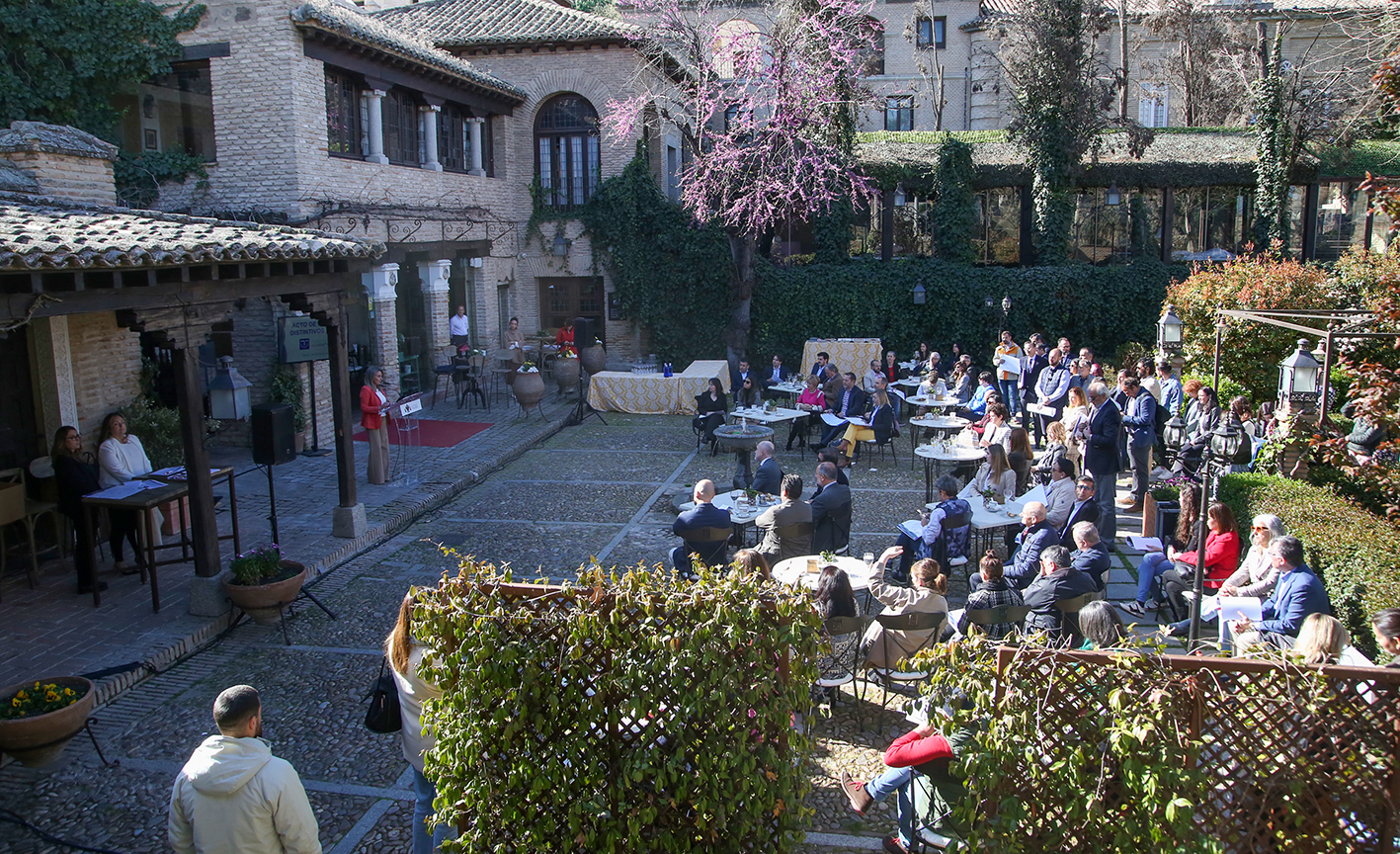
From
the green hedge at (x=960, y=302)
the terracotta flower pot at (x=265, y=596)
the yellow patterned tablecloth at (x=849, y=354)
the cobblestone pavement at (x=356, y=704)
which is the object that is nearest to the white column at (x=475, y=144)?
the green hedge at (x=960, y=302)

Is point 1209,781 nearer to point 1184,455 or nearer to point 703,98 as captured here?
point 1184,455

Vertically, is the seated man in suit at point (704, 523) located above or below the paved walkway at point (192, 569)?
above

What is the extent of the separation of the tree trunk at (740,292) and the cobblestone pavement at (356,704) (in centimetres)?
996

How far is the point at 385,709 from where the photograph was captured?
543cm

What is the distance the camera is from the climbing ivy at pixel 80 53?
14445mm

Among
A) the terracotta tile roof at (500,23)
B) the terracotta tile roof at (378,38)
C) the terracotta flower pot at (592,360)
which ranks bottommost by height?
the terracotta flower pot at (592,360)

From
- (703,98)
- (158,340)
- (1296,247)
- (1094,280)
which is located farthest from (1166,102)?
(158,340)

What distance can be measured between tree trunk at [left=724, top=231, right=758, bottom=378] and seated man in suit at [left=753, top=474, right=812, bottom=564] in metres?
13.4

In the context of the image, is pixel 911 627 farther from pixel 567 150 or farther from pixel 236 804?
pixel 567 150

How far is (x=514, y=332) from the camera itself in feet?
70.2

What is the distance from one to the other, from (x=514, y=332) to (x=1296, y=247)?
2078cm

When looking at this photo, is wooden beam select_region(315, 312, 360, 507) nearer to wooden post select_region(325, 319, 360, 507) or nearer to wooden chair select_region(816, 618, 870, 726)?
wooden post select_region(325, 319, 360, 507)

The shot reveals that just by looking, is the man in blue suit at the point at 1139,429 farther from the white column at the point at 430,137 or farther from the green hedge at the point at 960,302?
the white column at the point at 430,137

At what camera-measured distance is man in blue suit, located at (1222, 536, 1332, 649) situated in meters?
6.45
